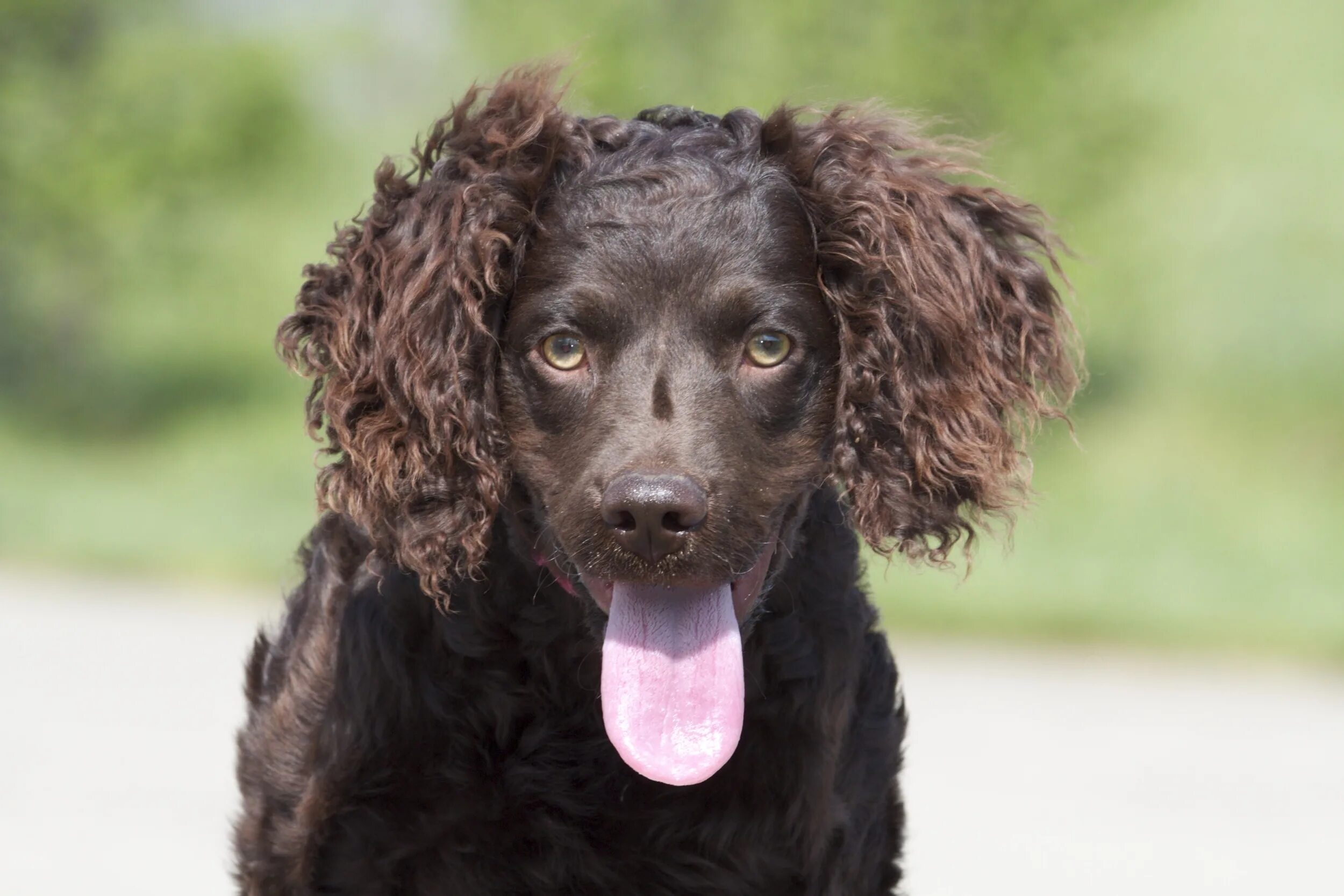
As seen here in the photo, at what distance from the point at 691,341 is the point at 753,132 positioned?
0.57 metres

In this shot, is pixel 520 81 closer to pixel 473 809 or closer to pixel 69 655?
pixel 473 809

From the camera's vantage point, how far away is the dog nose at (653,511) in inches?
119

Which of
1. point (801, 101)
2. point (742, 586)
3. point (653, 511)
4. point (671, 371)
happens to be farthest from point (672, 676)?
point (801, 101)

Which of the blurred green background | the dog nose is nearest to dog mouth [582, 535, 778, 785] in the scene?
the dog nose

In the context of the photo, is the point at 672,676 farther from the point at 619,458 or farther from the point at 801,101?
the point at 801,101

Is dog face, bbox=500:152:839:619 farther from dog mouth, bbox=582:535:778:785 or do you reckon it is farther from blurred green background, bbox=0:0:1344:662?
blurred green background, bbox=0:0:1344:662

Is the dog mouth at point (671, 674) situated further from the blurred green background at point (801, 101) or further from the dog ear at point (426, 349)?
the blurred green background at point (801, 101)

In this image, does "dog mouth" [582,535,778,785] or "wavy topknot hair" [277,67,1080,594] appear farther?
"wavy topknot hair" [277,67,1080,594]

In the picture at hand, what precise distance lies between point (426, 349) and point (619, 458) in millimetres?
446

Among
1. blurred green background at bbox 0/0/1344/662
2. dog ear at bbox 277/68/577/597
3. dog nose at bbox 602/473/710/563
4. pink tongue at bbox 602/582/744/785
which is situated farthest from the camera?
blurred green background at bbox 0/0/1344/662

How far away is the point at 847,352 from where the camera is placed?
339 cm

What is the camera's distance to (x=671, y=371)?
3.24m

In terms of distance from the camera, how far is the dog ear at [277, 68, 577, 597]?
129 inches

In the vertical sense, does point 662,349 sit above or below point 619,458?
A: above
